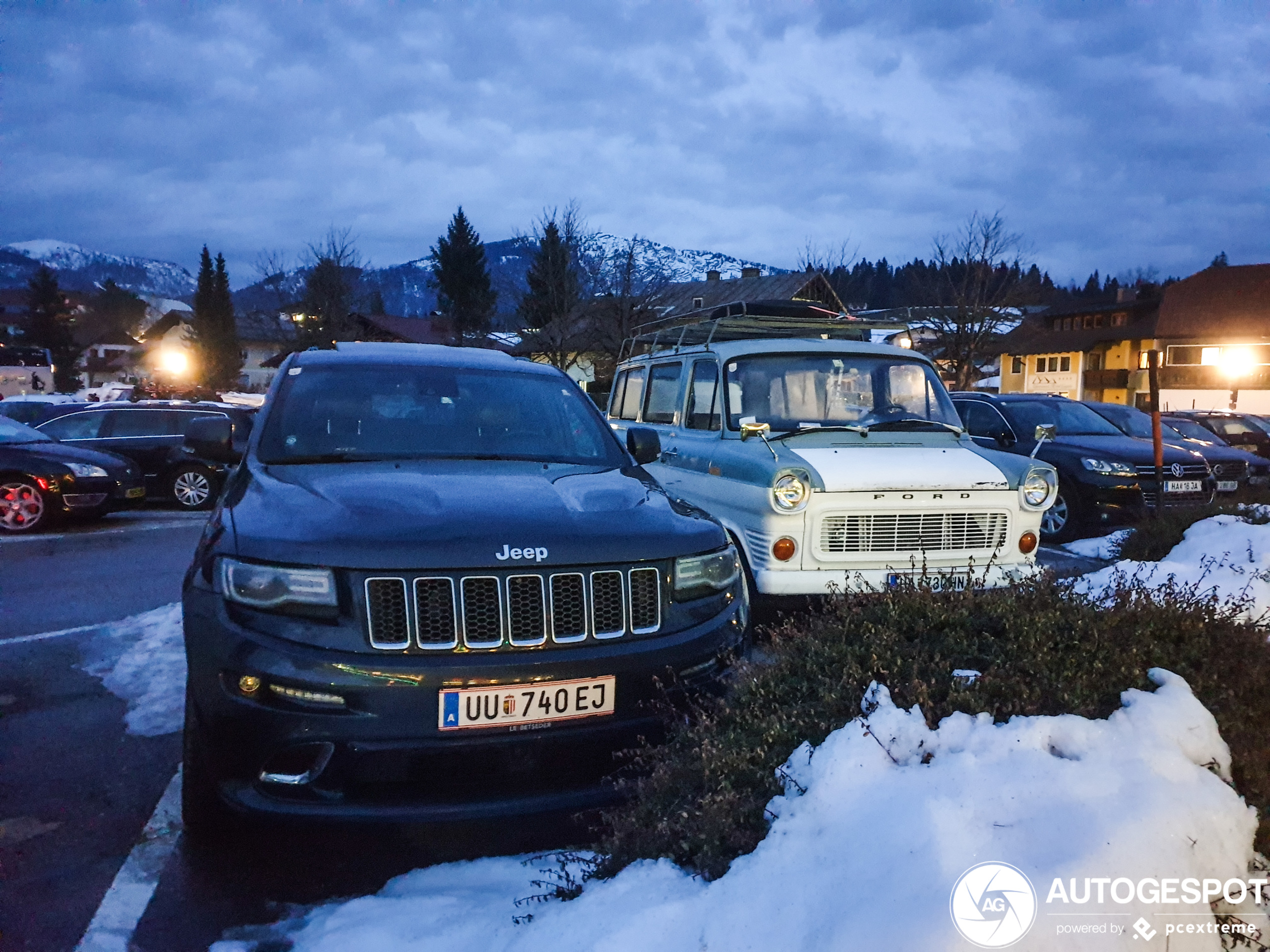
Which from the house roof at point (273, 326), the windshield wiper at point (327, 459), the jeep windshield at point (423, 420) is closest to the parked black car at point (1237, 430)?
the jeep windshield at point (423, 420)

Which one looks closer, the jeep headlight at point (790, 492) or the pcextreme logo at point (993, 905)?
the pcextreme logo at point (993, 905)

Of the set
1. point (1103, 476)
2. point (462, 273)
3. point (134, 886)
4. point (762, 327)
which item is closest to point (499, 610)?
point (134, 886)

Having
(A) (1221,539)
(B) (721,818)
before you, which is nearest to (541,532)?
(B) (721,818)

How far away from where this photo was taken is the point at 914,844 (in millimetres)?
2045

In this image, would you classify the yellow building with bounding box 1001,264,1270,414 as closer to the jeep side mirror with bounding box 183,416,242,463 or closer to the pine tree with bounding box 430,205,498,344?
the pine tree with bounding box 430,205,498,344

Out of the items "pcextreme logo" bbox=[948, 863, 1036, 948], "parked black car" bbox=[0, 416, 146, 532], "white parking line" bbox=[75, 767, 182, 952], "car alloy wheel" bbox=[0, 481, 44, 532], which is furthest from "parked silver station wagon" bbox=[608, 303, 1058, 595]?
"car alloy wheel" bbox=[0, 481, 44, 532]

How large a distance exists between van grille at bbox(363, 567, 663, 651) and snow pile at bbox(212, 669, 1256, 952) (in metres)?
0.76

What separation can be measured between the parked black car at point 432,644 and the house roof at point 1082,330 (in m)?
54.5

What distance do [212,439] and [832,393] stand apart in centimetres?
404

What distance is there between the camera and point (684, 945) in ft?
6.81

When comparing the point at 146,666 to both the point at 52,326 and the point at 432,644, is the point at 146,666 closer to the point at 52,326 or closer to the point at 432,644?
the point at 432,644

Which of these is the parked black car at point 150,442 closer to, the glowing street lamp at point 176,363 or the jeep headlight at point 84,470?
the jeep headlight at point 84,470

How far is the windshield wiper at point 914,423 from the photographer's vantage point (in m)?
6.09

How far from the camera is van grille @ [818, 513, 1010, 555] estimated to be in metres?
5.28
